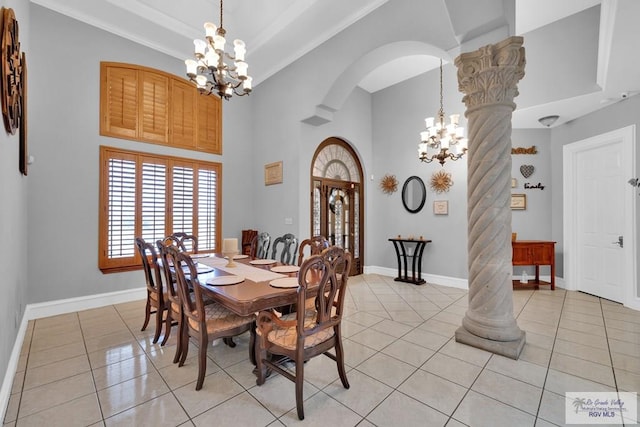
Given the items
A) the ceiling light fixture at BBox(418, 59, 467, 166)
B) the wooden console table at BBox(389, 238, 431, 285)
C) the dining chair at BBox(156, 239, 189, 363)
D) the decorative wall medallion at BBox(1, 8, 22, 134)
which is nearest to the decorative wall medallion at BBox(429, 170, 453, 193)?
the ceiling light fixture at BBox(418, 59, 467, 166)

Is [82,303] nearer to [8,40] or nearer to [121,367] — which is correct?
[121,367]

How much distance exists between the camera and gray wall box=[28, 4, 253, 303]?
138 inches

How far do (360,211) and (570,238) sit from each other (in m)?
3.68

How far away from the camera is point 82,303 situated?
3777 millimetres

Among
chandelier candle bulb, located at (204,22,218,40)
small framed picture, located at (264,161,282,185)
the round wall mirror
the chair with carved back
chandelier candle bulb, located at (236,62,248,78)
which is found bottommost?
the chair with carved back

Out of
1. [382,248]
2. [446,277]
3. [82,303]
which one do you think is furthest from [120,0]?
[446,277]

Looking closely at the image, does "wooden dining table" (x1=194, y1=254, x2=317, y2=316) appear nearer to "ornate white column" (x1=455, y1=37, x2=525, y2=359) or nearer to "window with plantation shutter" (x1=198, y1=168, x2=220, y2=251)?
"ornate white column" (x1=455, y1=37, x2=525, y2=359)

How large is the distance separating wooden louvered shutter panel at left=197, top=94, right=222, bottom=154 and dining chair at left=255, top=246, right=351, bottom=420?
13.0 feet

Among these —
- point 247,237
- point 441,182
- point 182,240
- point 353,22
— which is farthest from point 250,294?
point 441,182

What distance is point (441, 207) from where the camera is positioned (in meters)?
5.18

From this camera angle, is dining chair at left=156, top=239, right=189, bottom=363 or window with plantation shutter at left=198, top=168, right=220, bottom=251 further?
window with plantation shutter at left=198, top=168, right=220, bottom=251

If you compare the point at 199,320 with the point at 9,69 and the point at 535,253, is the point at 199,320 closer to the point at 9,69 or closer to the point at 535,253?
the point at 9,69

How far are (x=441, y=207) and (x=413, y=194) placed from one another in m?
0.62

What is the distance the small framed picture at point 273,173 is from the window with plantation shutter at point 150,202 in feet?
2.86
